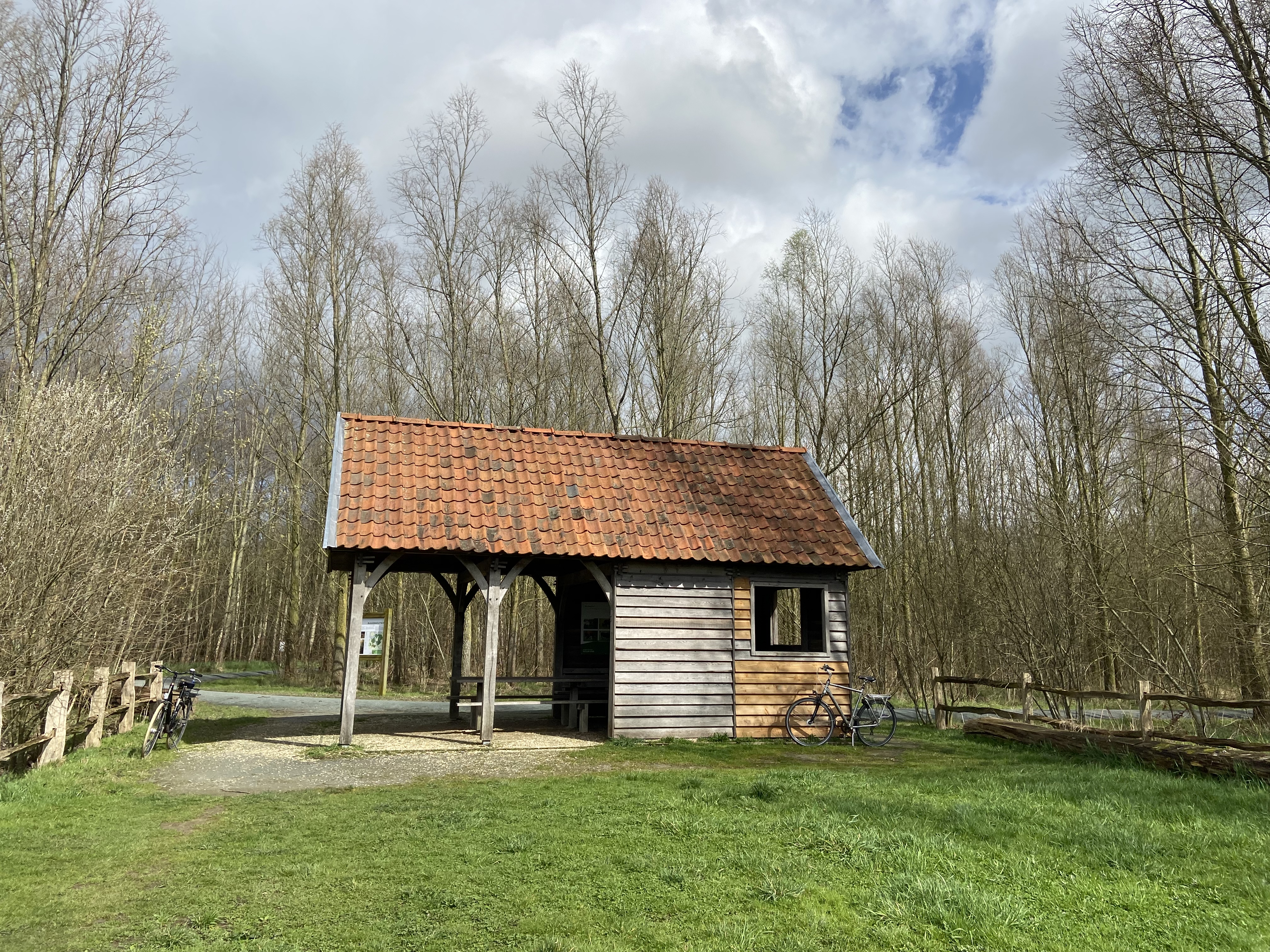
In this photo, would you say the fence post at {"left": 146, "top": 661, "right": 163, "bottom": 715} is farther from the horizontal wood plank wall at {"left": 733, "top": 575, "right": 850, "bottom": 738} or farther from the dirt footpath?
the horizontal wood plank wall at {"left": 733, "top": 575, "right": 850, "bottom": 738}

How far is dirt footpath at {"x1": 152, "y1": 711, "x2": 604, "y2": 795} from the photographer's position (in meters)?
8.93

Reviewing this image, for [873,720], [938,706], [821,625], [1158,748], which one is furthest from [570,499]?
[1158,748]

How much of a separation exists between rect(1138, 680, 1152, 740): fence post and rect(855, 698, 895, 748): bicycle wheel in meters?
3.19

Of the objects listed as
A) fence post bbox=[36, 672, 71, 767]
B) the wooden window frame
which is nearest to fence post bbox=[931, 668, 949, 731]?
the wooden window frame

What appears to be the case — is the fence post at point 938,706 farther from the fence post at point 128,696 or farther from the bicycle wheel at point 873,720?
the fence post at point 128,696

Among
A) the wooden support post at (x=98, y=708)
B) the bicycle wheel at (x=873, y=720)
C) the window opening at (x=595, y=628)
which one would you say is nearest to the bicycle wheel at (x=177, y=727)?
the wooden support post at (x=98, y=708)

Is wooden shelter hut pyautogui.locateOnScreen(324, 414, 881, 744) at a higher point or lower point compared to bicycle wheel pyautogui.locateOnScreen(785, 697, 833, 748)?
higher

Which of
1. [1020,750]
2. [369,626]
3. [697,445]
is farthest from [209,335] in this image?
[1020,750]

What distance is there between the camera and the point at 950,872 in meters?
5.20

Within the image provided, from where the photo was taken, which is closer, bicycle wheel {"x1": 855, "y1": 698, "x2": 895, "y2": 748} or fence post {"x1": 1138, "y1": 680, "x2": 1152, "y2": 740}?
fence post {"x1": 1138, "y1": 680, "x2": 1152, "y2": 740}

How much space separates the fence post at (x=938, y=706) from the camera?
1375cm

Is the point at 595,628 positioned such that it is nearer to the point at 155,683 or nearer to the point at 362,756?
the point at 362,756

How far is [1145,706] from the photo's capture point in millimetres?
9914

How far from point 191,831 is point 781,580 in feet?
28.2
